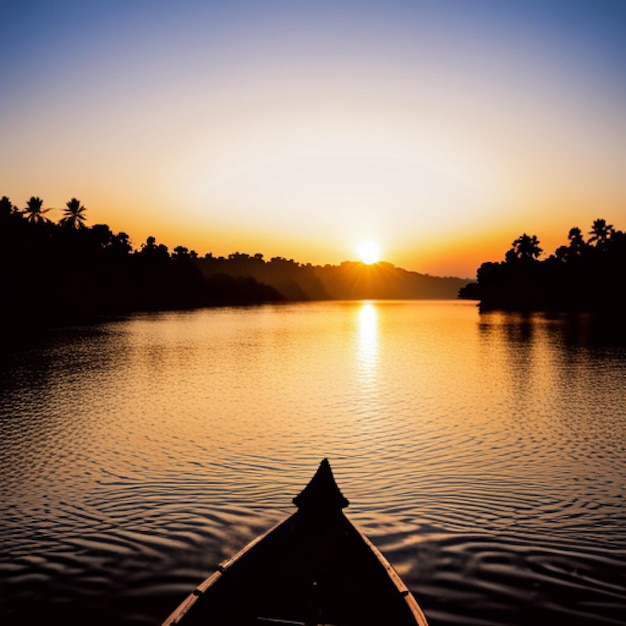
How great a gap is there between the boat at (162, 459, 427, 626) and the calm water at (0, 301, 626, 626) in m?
1.60

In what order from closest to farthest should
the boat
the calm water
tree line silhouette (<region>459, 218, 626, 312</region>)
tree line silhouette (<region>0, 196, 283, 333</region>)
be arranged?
the boat < the calm water < tree line silhouette (<region>0, 196, 283, 333</region>) < tree line silhouette (<region>459, 218, 626, 312</region>)

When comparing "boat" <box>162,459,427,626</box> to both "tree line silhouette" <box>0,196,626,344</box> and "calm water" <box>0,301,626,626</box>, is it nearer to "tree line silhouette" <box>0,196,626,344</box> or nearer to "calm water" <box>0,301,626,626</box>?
"calm water" <box>0,301,626,626</box>

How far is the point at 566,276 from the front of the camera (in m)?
142

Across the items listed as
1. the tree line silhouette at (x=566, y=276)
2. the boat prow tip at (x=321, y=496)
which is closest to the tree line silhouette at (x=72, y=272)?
the boat prow tip at (x=321, y=496)

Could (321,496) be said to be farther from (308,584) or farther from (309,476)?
(309,476)

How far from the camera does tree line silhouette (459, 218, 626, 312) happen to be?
4766 inches

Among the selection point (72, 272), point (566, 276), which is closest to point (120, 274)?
point (72, 272)

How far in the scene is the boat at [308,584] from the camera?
23.5 feet

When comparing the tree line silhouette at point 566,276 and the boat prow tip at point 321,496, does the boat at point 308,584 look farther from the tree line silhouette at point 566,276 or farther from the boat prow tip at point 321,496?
the tree line silhouette at point 566,276

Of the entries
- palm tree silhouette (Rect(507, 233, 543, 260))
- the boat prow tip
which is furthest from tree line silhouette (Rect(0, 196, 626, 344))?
the boat prow tip

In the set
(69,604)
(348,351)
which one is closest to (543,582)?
(69,604)

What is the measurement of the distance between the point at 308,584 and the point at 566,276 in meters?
151

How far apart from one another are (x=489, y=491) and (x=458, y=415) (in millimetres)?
11488

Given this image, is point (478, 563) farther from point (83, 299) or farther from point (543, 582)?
point (83, 299)
